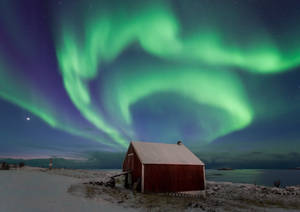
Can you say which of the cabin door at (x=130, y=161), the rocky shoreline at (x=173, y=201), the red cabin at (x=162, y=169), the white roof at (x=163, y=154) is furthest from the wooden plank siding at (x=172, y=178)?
the cabin door at (x=130, y=161)

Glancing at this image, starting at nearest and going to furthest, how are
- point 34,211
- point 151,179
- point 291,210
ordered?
point 34,211
point 291,210
point 151,179

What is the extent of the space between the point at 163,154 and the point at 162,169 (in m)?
2.50

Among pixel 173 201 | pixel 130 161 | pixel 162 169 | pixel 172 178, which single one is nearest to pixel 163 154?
pixel 162 169

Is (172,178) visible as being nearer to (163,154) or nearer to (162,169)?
(162,169)

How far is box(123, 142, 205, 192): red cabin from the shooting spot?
813 inches

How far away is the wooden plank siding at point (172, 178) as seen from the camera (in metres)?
20.5

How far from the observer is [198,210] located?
1209 cm

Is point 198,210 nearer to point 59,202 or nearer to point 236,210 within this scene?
point 236,210

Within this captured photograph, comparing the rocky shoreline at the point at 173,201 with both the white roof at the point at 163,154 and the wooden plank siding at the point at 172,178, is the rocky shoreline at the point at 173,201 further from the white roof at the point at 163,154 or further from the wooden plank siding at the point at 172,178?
the white roof at the point at 163,154

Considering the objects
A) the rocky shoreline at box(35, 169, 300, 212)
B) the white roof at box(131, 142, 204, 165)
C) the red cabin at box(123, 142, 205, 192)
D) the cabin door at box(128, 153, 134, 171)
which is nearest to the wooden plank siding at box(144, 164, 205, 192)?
the red cabin at box(123, 142, 205, 192)

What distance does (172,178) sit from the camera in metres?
21.6

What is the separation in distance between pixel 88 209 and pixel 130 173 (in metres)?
14.2

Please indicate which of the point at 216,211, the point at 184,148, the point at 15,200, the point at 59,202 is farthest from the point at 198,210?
→ the point at 184,148

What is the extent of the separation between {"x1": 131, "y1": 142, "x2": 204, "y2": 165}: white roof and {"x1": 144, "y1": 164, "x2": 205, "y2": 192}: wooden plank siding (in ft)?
1.70
